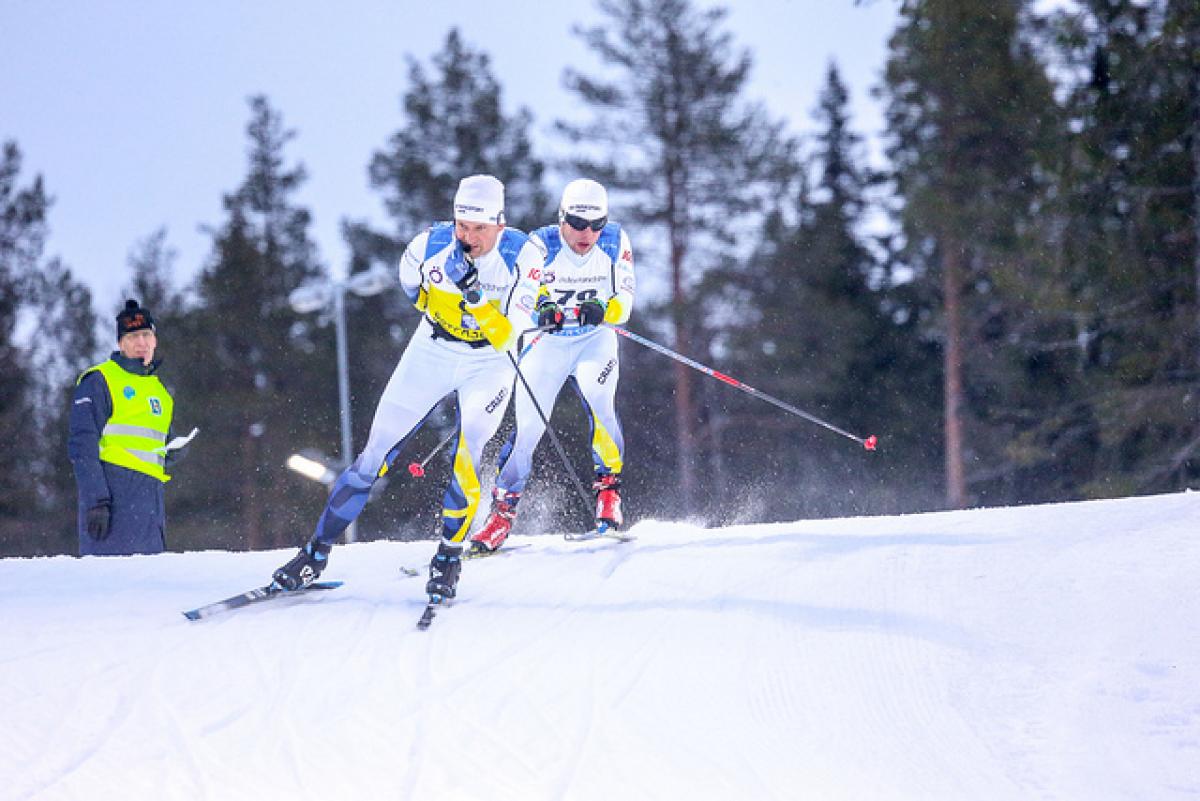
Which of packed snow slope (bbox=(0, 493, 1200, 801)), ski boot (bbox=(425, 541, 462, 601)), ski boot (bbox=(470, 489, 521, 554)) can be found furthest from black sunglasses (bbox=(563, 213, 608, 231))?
ski boot (bbox=(425, 541, 462, 601))

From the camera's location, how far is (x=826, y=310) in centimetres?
2806

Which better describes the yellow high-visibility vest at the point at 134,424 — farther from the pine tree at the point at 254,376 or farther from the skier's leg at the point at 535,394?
the pine tree at the point at 254,376

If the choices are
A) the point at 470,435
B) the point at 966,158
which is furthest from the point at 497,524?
the point at 966,158

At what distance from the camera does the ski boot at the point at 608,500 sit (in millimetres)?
8117

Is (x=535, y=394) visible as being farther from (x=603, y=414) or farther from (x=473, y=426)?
(x=473, y=426)

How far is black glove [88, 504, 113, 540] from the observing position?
735 centimetres

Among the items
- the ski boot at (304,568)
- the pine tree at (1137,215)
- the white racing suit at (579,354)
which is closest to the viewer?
the ski boot at (304,568)

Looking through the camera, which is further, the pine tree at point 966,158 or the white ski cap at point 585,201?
the pine tree at point 966,158

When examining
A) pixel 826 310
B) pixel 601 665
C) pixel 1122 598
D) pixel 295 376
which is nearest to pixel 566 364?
pixel 601 665

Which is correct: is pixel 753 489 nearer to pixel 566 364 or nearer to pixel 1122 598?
pixel 566 364

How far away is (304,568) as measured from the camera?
21.1 ft

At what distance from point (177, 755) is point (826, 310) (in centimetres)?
2477

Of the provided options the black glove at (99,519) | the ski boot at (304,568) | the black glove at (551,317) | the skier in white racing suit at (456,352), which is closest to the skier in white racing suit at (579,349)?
the black glove at (551,317)

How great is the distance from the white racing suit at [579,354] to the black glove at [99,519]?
2286 millimetres
